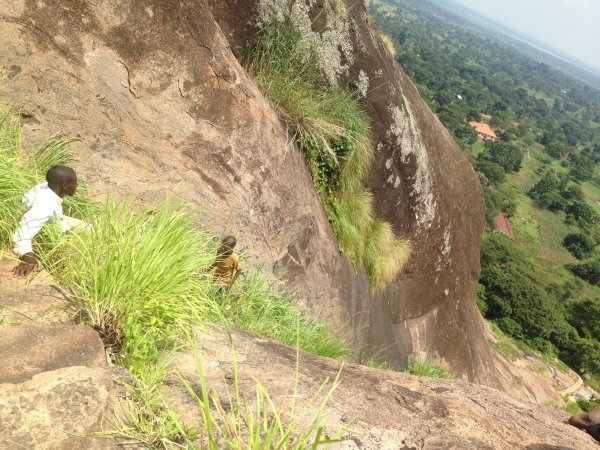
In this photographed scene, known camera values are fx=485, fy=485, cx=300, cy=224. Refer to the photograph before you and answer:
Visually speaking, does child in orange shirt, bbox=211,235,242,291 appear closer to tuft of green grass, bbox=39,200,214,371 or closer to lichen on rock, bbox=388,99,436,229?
tuft of green grass, bbox=39,200,214,371

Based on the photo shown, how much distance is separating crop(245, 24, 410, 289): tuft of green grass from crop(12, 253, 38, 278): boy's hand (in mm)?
4066

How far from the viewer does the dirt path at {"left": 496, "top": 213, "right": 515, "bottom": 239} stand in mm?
71438

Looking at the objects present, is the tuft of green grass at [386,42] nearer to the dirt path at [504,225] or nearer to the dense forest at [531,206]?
the dense forest at [531,206]

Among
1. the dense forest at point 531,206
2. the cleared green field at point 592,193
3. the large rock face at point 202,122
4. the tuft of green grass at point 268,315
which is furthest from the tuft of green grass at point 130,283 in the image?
the cleared green field at point 592,193

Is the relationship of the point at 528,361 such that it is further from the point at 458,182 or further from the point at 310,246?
the point at 310,246

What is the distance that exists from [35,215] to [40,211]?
0.04m

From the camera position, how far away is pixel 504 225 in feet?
241

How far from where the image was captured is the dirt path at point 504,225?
234ft

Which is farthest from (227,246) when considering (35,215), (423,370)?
(423,370)

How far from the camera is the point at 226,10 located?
6.48m

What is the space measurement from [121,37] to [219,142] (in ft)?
4.55

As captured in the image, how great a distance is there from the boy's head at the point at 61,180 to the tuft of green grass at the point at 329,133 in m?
3.52

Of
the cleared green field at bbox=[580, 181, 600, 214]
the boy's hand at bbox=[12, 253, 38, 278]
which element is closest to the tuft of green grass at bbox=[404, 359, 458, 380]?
the boy's hand at bbox=[12, 253, 38, 278]

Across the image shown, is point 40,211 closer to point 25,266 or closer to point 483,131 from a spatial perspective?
point 25,266
